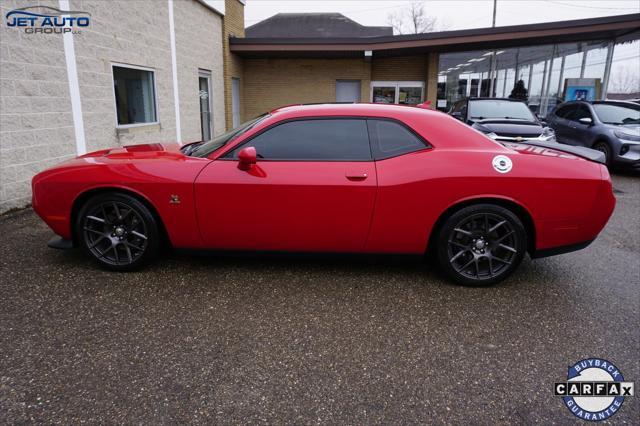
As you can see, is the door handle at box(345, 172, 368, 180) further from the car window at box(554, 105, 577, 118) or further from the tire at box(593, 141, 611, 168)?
the car window at box(554, 105, 577, 118)

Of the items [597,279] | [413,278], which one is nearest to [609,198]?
[597,279]

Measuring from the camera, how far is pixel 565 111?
1211 centimetres

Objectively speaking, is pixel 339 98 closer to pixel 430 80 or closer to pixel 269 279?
pixel 430 80

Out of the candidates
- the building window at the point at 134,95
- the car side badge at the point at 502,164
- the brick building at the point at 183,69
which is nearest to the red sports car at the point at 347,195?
the car side badge at the point at 502,164

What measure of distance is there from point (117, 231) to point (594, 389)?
370 cm

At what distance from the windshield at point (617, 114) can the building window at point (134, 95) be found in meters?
10.5

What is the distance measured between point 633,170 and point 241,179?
10832 mm

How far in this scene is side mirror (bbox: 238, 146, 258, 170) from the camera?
11.4 ft

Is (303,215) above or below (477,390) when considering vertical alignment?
above

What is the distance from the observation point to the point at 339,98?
1744 cm

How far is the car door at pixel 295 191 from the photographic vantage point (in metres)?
3.60

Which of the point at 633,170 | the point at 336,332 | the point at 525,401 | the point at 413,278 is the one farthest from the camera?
the point at 633,170

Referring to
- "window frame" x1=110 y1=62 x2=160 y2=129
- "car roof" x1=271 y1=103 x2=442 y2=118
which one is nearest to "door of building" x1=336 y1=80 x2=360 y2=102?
"window frame" x1=110 y1=62 x2=160 y2=129

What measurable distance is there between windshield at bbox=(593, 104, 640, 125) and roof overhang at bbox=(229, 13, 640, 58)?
485cm
